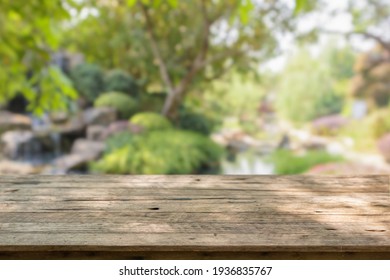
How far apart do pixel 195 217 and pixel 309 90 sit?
688 inches

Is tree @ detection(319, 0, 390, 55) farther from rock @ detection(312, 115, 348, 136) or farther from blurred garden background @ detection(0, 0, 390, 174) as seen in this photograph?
rock @ detection(312, 115, 348, 136)

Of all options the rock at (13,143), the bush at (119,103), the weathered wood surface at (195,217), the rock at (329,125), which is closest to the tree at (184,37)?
the bush at (119,103)

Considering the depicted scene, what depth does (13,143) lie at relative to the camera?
872 centimetres

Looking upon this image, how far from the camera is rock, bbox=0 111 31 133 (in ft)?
29.8

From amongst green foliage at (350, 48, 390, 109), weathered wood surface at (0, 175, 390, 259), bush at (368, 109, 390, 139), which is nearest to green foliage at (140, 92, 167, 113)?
bush at (368, 109, 390, 139)

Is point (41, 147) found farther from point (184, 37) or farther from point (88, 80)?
point (184, 37)

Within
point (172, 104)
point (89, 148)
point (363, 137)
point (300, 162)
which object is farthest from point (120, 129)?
point (363, 137)

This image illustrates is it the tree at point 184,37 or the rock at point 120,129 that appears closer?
the rock at point 120,129

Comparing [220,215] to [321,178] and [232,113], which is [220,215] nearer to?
[321,178]

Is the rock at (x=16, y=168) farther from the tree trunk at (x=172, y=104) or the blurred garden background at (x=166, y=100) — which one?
the tree trunk at (x=172, y=104)

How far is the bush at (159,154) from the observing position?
7566mm

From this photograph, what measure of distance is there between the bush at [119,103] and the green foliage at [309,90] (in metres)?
9.48

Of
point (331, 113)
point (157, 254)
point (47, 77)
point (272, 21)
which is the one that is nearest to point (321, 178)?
point (157, 254)

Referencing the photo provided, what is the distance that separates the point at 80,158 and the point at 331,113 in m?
14.5
